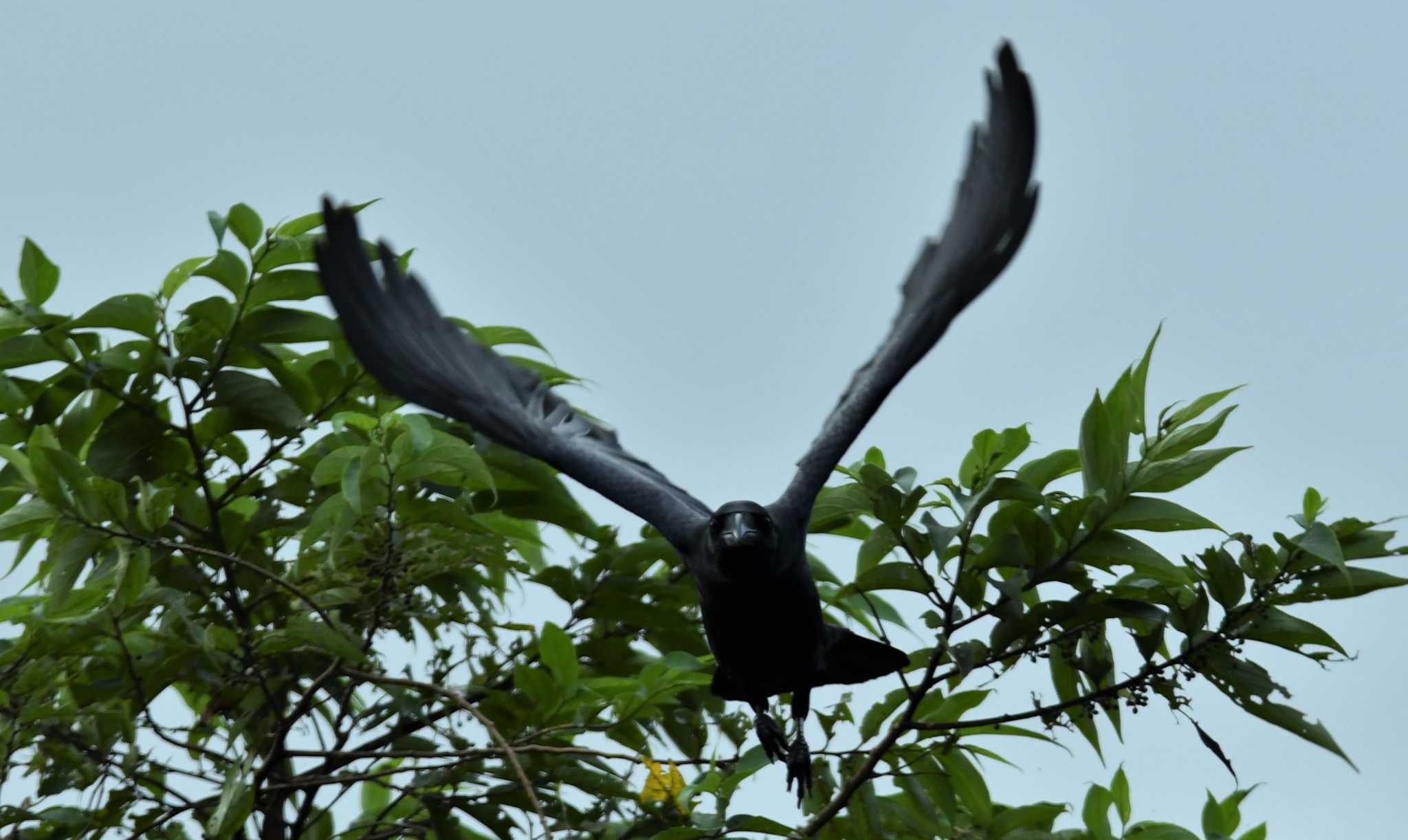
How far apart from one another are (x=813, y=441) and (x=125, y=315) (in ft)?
6.02

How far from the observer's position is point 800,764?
3.90 meters

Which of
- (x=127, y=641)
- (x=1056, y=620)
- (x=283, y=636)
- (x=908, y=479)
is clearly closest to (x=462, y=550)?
(x=283, y=636)

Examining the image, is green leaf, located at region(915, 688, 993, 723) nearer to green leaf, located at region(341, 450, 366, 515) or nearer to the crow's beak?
the crow's beak

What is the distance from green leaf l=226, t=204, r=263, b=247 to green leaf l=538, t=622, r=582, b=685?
1.34 m

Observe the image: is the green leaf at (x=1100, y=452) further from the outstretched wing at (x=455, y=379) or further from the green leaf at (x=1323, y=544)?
the outstretched wing at (x=455, y=379)

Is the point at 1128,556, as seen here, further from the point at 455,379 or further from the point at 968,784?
the point at 455,379


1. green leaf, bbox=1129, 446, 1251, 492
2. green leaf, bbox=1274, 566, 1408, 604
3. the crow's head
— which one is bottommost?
green leaf, bbox=1274, 566, 1408, 604

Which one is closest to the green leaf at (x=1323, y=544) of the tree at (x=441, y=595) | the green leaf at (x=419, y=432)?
the tree at (x=441, y=595)

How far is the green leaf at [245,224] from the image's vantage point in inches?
160

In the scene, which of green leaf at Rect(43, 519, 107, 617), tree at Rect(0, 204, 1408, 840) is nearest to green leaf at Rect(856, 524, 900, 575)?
tree at Rect(0, 204, 1408, 840)

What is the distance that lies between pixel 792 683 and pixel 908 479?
100 centimetres

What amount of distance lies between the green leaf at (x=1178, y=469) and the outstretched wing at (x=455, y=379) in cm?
126

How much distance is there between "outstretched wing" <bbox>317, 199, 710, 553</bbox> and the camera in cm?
427

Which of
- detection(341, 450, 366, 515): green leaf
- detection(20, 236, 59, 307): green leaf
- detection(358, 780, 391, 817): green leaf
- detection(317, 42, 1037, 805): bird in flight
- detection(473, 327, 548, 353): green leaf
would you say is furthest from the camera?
detection(358, 780, 391, 817): green leaf
